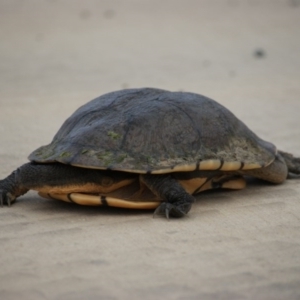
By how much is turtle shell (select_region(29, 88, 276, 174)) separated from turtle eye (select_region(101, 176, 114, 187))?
0.60ft

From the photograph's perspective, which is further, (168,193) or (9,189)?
(9,189)

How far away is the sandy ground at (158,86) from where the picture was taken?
416 centimetres

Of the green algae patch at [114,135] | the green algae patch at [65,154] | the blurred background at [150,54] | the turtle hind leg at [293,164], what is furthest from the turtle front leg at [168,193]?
the blurred background at [150,54]

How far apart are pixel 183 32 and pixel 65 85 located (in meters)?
4.76

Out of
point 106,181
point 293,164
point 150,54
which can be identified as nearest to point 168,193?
point 106,181

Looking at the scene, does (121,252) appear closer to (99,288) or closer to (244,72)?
(99,288)

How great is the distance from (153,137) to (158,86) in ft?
18.0

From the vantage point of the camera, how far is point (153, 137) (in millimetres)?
5328

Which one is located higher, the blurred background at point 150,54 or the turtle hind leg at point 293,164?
the blurred background at point 150,54

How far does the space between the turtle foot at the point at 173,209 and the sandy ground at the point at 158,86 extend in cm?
7

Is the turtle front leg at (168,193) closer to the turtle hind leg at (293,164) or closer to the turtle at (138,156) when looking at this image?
the turtle at (138,156)

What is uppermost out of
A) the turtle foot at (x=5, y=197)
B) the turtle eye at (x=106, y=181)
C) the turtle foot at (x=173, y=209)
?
the turtle eye at (x=106, y=181)

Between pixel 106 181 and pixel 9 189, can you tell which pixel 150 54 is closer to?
pixel 9 189

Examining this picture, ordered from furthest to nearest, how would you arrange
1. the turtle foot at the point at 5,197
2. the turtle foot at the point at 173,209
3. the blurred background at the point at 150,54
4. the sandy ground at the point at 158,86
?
1. the blurred background at the point at 150,54
2. the turtle foot at the point at 5,197
3. the turtle foot at the point at 173,209
4. the sandy ground at the point at 158,86
